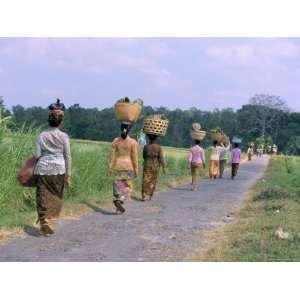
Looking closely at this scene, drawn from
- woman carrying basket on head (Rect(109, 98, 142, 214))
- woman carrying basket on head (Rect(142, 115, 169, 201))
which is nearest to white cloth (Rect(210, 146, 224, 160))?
woman carrying basket on head (Rect(142, 115, 169, 201))

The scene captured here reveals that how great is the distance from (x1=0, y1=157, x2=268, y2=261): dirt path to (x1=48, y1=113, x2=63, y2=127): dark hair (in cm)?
154

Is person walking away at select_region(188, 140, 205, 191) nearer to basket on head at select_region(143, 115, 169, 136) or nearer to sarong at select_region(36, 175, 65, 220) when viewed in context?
basket on head at select_region(143, 115, 169, 136)

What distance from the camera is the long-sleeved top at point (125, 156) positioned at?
10.0m

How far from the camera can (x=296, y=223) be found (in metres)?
8.65

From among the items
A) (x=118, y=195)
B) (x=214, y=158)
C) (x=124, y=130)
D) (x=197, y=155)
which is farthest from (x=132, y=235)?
(x=214, y=158)

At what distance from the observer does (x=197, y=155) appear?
51.7 feet

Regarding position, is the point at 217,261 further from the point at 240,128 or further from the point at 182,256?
the point at 240,128

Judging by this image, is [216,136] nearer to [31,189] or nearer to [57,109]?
[31,189]

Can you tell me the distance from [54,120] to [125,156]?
266cm

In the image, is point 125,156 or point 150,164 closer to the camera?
point 125,156

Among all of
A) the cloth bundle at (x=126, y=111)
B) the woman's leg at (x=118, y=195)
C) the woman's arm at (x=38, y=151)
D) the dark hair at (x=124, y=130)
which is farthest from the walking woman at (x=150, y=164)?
the woman's arm at (x=38, y=151)

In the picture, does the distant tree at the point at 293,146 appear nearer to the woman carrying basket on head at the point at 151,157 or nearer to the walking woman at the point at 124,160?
the woman carrying basket on head at the point at 151,157

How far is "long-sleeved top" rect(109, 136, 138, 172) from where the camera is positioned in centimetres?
1005

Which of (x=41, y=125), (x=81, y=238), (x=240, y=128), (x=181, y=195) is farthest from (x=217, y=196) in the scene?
(x=240, y=128)
